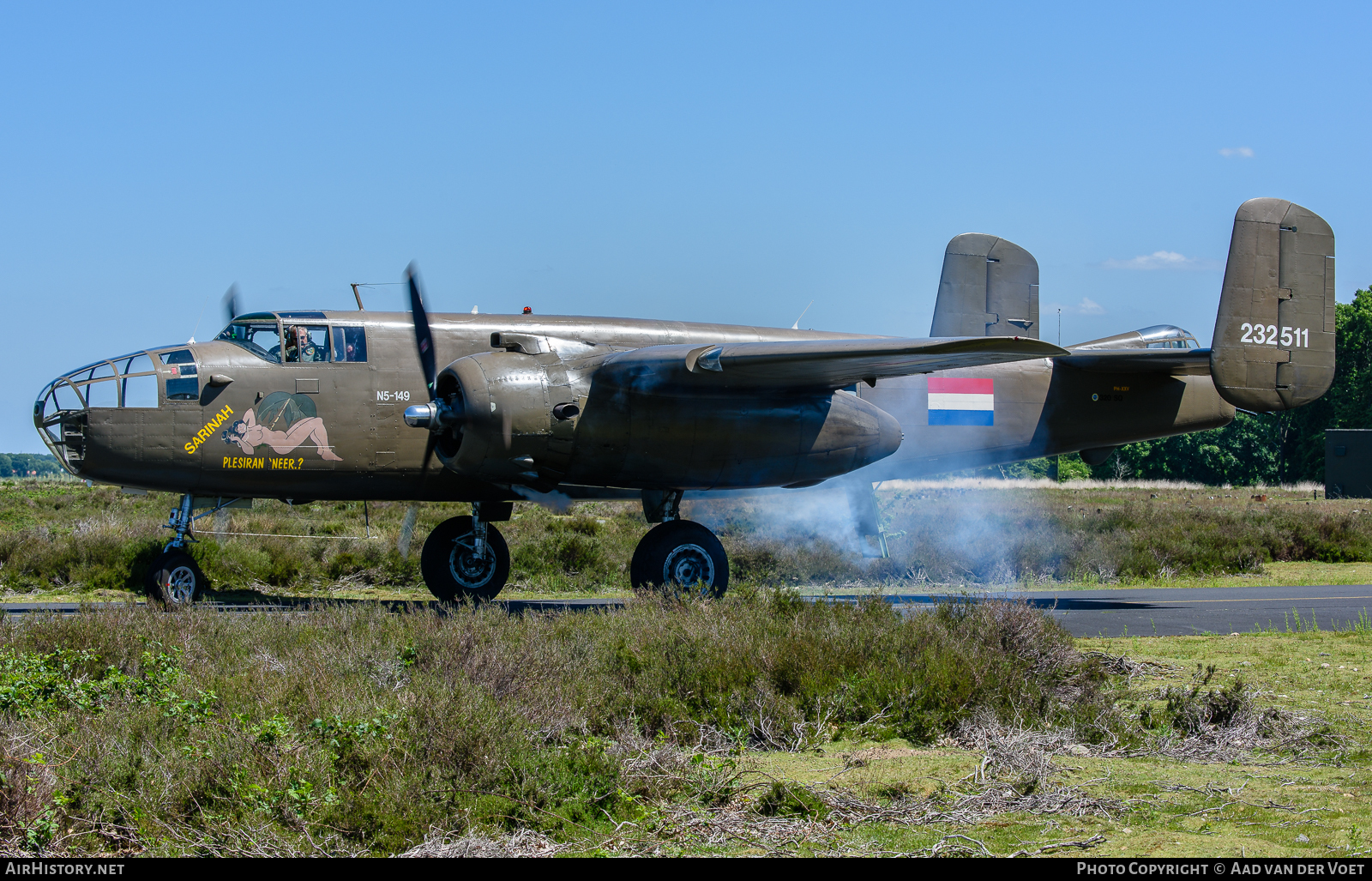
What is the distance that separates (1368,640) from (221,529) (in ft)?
66.0

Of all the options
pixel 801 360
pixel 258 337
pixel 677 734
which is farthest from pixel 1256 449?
pixel 677 734

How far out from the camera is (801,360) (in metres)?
13.3

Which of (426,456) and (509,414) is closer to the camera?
(509,414)

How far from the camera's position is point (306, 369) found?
15047 millimetres

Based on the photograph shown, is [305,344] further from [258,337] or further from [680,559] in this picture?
[680,559]

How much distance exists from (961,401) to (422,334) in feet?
29.0

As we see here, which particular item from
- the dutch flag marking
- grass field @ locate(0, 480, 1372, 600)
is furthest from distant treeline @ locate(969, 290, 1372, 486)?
the dutch flag marking

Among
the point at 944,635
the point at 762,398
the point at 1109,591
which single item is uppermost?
the point at 762,398

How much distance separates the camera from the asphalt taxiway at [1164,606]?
14414mm

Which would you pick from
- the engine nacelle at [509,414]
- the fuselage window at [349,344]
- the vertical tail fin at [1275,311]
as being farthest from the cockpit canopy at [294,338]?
the vertical tail fin at [1275,311]

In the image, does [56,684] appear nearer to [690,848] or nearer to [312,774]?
[312,774]

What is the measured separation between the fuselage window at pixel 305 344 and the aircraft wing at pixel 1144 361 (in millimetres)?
11495

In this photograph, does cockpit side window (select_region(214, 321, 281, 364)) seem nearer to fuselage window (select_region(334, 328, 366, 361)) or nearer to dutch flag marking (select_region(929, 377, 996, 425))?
fuselage window (select_region(334, 328, 366, 361))
